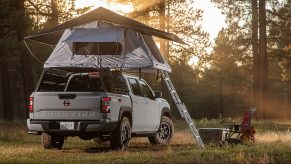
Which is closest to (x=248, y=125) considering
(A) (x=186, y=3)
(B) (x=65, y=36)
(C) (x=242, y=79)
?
(B) (x=65, y=36)

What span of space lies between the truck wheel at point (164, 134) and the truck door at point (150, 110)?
47cm

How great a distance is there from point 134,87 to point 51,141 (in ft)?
8.55

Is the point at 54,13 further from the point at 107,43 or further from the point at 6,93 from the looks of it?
the point at 107,43

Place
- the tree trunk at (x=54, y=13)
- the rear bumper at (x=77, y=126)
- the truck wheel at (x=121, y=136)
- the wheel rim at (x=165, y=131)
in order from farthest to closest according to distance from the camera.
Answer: the tree trunk at (x=54, y=13) < the wheel rim at (x=165, y=131) < the truck wheel at (x=121, y=136) < the rear bumper at (x=77, y=126)

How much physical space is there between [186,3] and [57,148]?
2349 cm

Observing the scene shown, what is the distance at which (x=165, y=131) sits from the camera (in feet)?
Result: 57.7

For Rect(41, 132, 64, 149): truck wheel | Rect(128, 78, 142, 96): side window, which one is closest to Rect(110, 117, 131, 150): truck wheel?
Rect(128, 78, 142, 96): side window

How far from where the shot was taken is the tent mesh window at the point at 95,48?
15.8 metres

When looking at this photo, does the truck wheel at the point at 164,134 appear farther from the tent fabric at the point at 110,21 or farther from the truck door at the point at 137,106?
the tent fabric at the point at 110,21

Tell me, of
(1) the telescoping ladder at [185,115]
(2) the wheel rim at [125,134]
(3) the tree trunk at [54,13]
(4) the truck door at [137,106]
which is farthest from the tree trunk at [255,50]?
(2) the wheel rim at [125,134]

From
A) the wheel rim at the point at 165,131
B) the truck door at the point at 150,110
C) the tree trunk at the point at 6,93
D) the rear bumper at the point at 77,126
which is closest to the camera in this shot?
the rear bumper at the point at 77,126

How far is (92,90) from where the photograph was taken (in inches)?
582

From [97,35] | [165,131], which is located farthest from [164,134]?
[97,35]

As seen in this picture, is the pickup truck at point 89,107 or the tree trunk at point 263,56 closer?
the pickup truck at point 89,107
